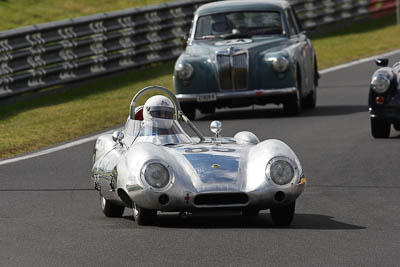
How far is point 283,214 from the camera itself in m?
8.82

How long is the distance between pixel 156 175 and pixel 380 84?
676cm

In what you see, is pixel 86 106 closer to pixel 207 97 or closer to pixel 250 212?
pixel 207 97

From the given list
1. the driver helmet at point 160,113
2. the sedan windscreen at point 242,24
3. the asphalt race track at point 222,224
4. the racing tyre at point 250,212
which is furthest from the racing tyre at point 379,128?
the racing tyre at point 250,212

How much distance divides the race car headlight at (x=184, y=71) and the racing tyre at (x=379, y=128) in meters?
3.52

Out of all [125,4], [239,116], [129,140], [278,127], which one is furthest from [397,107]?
[125,4]

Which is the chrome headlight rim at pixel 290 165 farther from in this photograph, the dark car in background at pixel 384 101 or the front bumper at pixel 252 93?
the front bumper at pixel 252 93

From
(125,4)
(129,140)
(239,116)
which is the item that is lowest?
(125,4)

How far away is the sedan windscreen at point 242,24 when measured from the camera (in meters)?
18.3

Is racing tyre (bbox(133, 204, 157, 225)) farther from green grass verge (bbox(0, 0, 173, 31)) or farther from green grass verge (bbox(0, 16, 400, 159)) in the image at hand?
green grass verge (bbox(0, 0, 173, 31))

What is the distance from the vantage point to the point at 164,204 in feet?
28.3

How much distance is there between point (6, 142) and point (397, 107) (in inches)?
191

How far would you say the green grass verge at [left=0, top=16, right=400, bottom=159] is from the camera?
52.6 ft

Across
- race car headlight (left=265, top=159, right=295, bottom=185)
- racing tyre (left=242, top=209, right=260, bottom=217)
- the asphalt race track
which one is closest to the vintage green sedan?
the asphalt race track

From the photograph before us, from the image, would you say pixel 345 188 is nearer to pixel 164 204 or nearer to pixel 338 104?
pixel 164 204
